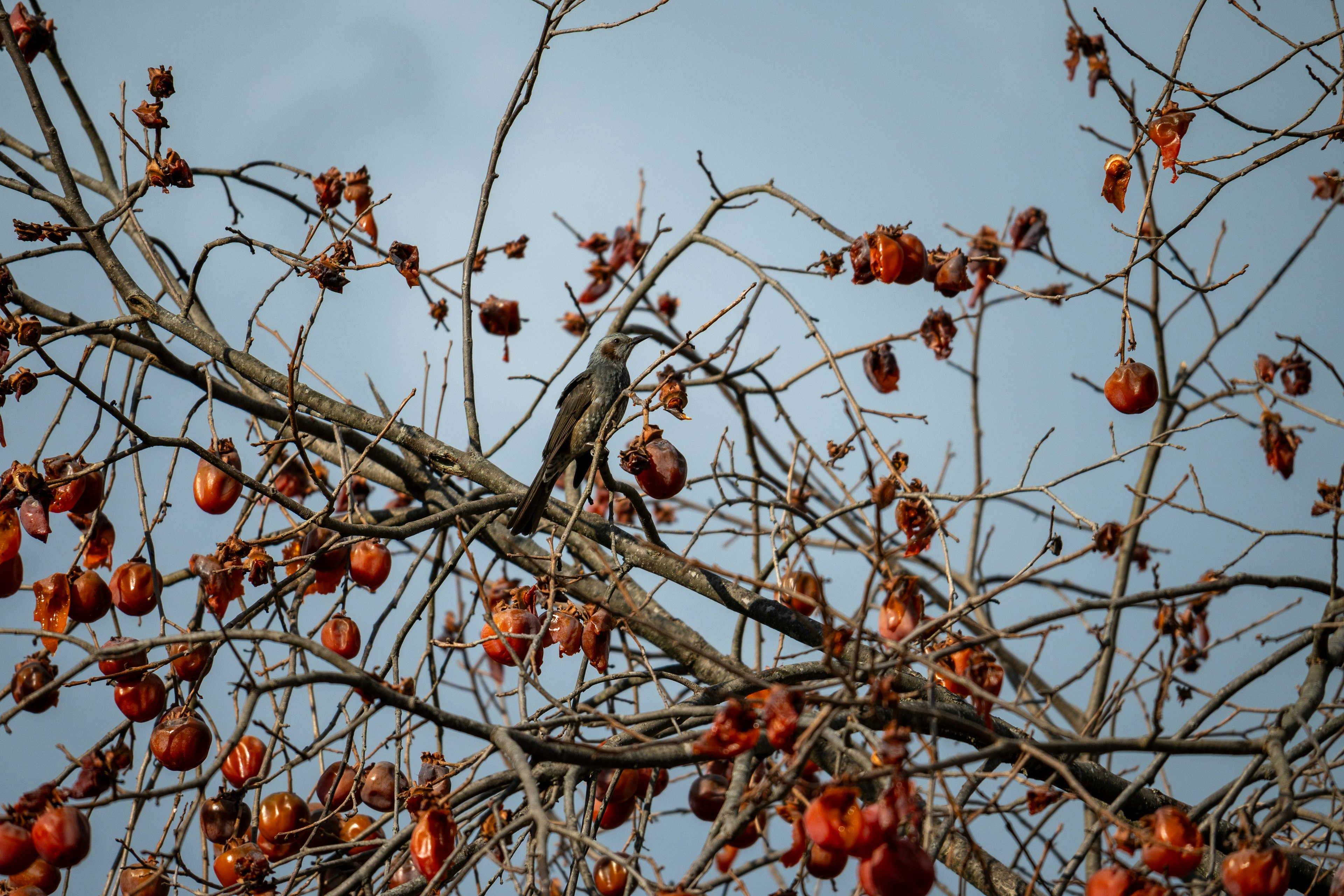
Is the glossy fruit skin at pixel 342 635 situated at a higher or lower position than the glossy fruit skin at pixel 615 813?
higher

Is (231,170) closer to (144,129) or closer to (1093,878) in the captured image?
(144,129)

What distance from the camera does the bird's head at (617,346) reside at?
4.94m

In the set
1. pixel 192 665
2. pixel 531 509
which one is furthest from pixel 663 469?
pixel 192 665

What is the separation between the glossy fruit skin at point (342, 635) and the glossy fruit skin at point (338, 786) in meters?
0.39

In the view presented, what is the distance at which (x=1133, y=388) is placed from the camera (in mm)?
3170

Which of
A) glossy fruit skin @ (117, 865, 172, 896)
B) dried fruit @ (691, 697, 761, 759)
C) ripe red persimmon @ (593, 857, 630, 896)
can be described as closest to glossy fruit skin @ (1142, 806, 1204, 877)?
dried fruit @ (691, 697, 761, 759)

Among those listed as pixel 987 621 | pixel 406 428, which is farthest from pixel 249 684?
pixel 987 621

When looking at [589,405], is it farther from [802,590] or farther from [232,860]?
[232,860]

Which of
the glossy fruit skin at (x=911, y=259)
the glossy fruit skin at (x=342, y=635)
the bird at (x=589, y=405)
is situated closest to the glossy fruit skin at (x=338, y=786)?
the glossy fruit skin at (x=342, y=635)

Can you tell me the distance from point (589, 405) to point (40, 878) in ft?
9.81

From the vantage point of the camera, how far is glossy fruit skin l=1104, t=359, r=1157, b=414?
317cm

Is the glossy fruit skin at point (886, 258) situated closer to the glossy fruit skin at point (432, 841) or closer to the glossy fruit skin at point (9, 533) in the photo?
the glossy fruit skin at point (432, 841)

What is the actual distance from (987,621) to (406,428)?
3.40 metres

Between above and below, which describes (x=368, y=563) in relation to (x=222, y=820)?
above
